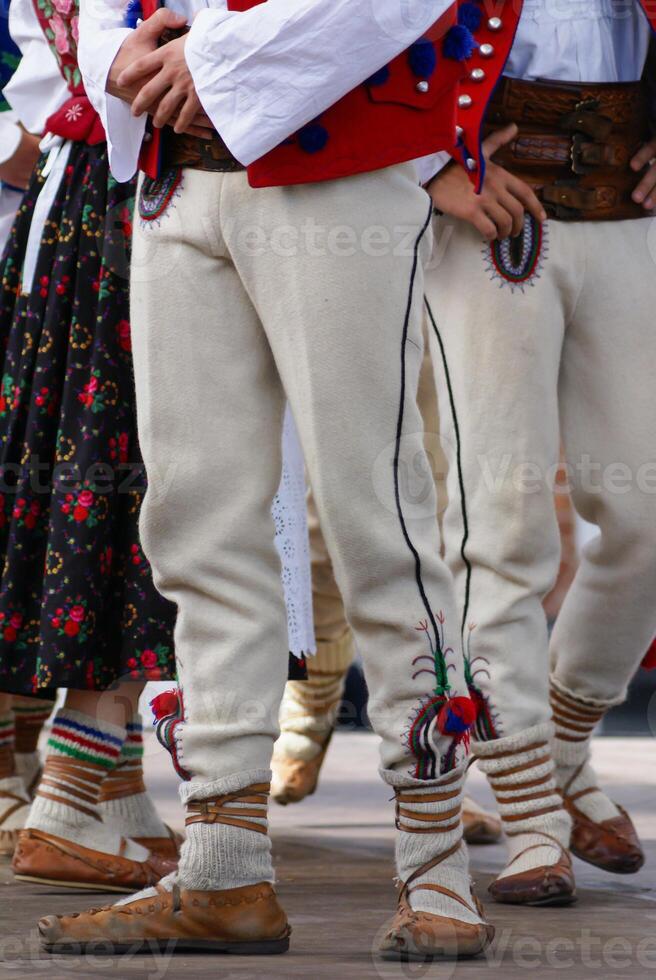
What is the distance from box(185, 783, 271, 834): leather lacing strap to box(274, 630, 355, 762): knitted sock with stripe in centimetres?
168

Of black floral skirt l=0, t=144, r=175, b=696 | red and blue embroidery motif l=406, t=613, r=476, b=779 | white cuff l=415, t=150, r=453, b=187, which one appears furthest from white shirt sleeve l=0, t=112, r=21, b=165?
red and blue embroidery motif l=406, t=613, r=476, b=779

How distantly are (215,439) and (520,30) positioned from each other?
969mm

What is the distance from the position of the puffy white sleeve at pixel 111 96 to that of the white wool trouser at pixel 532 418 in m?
0.66

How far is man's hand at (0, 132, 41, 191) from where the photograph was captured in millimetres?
2893

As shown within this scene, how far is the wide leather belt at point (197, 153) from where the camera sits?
175cm

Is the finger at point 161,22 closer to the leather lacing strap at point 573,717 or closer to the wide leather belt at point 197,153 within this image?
the wide leather belt at point 197,153

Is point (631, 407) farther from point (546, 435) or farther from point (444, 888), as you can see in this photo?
point (444, 888)

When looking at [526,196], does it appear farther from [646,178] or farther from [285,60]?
[285,60]

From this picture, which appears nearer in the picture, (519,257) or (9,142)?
(519,257)

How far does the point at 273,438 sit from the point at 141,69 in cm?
46

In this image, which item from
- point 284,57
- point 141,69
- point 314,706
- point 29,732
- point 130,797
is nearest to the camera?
point 284,57

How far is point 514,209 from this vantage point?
227 centimetres

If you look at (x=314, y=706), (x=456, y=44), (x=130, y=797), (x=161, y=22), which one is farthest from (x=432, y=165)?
(x=314, y=706)

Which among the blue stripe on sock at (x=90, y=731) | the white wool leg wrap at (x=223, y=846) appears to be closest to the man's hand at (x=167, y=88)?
the white wool leg wrap at (x=223, y=846)
